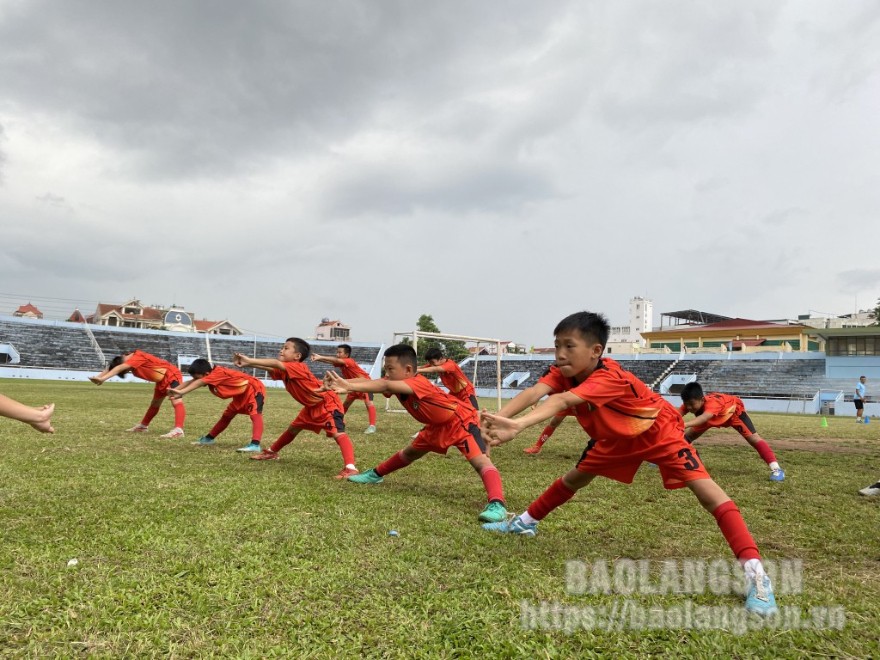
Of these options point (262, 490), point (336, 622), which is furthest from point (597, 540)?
point (262, 490)

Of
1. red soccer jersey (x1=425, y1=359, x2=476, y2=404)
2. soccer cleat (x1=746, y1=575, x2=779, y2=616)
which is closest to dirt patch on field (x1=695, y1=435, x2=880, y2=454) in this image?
red soccer jersey (x1=425, y1=359, x2=476, y2=404)

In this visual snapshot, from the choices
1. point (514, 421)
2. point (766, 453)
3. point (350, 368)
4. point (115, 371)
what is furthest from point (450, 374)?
point (514, 421)

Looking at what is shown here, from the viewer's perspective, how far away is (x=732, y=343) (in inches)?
2263

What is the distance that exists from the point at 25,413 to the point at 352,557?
2364 mm

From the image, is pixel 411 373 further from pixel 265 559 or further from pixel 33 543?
pixel 33 543

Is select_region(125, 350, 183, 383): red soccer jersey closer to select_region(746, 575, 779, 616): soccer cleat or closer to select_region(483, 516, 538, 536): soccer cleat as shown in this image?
select_region(483, 516, 538, 536): soccer cleat

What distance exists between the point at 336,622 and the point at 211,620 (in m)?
0.60

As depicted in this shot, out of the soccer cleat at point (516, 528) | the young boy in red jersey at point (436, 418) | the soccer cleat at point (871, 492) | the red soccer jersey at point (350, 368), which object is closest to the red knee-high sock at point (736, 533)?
the soccer cleat at point (516, 528)

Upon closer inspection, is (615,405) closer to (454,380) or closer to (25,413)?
(25,413)

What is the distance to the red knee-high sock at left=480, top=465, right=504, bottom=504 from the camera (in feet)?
16.3

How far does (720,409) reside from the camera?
751 cm

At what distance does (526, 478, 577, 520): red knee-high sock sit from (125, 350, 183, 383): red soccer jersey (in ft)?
26.2

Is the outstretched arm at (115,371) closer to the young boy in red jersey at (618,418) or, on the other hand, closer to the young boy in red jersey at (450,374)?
the young boy in red jersey at (450,374)

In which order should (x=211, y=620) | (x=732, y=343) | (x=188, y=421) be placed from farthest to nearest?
1. (x=732, y=343)
2. (x=188, y=421)
3. (x=211, y=620)
